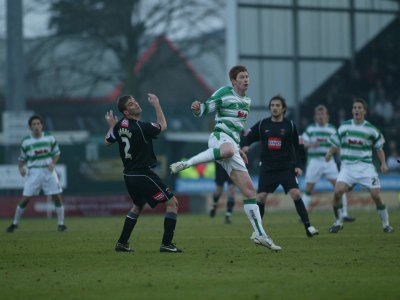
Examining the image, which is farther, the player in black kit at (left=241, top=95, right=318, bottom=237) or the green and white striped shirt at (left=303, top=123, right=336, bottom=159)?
the green and white striped shirt at (left=303, top=123, right=336, bottom=159)

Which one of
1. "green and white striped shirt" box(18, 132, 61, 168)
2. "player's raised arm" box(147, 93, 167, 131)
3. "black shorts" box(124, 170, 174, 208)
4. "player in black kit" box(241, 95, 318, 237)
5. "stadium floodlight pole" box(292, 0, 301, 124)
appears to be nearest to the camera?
"player's raised arm" box(147, 93, 167, 131)

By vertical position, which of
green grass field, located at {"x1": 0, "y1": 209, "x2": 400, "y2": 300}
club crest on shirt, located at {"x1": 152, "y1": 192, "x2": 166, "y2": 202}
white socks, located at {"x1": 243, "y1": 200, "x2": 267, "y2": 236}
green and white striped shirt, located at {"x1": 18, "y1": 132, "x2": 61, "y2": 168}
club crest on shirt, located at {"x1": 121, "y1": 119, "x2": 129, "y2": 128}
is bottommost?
green grass field, located at {"x1": 0, "y1": 209, "x2": 400, "y2": 300}

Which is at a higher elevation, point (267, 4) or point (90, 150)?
point (267, 4)

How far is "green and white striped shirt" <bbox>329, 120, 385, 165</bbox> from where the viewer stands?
17.7 meters

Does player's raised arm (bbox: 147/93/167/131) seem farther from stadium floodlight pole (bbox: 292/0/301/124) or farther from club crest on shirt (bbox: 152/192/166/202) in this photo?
stadium floodlight pole (bbox: 292/0/301/124)

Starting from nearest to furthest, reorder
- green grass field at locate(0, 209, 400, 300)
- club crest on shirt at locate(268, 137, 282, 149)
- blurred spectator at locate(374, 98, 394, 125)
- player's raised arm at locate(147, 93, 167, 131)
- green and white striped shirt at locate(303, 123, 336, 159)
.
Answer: green grass field at locate(0, 209, 400, 300), player's raised arm at locate(147, 93, 167, 131), club crest on shirt at locate(268, 137, 282, 149), green and white striped shirt at locate(303, 123, 336, 159), blurred spectator at locate(374, 98, 394, 125)

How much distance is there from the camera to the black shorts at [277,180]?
16547 millimetres

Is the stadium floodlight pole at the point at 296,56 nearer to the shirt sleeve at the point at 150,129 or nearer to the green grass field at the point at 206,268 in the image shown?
the green grass field at the point at 206,268

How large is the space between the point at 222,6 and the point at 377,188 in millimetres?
29277

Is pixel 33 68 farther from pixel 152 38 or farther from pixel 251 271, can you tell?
pixel 251 271

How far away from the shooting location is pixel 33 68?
150 feet

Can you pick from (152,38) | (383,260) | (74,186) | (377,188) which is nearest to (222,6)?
(152,38)

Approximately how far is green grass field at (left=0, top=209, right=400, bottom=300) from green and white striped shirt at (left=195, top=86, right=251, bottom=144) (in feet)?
5.85

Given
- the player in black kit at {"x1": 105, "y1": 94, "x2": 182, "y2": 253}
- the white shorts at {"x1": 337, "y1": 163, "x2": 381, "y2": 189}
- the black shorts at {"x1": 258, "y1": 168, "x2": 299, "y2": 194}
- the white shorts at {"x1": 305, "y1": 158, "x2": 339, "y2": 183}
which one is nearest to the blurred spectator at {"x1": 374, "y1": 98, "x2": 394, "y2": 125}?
the white shorts at {"x1": 305, "y1": 158, "x2": 339, "y2": 183}
